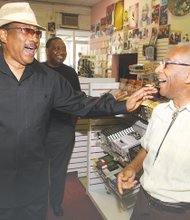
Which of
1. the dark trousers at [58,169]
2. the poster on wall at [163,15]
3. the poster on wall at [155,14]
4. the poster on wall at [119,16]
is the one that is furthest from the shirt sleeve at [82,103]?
the poster on wall at [119,16]

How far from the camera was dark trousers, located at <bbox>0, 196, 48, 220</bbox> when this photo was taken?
5.56 ft

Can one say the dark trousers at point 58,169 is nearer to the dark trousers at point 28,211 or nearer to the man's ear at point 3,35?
the dark trousers at point 28,211

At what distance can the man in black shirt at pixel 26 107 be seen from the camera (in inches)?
60.0

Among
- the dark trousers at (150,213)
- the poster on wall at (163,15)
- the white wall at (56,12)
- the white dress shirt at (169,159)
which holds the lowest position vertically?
Answer: the dark trousers at (150,213)

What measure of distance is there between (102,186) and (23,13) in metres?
2.19

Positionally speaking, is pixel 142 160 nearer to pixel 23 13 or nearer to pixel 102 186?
pixel 23 13

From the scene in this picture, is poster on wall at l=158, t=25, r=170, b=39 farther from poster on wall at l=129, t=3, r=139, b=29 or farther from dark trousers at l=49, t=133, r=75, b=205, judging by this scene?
dark trousers at l=49, t=133, r=75, b=205

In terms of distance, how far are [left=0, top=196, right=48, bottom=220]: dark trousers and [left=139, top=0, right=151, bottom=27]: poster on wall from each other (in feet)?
12.9

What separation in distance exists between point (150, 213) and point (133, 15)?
4.61 metres

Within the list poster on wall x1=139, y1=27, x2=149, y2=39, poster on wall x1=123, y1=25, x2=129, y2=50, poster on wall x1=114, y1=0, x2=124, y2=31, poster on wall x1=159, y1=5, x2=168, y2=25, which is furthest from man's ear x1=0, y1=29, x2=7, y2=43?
poster on wall x1=114, y1=0, x2=124, y2=31

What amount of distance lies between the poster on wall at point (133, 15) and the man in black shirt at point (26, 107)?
386 centimetres

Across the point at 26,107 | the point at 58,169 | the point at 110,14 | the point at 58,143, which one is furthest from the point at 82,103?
the point at 110,14

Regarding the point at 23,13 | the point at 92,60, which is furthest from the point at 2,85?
the point at 92,60

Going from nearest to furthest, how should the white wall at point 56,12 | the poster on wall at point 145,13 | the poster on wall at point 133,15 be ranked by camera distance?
1. the poster on wall at point 145,13
2. the poster on wall at point 133,15
3. the white wall at point 56,12
